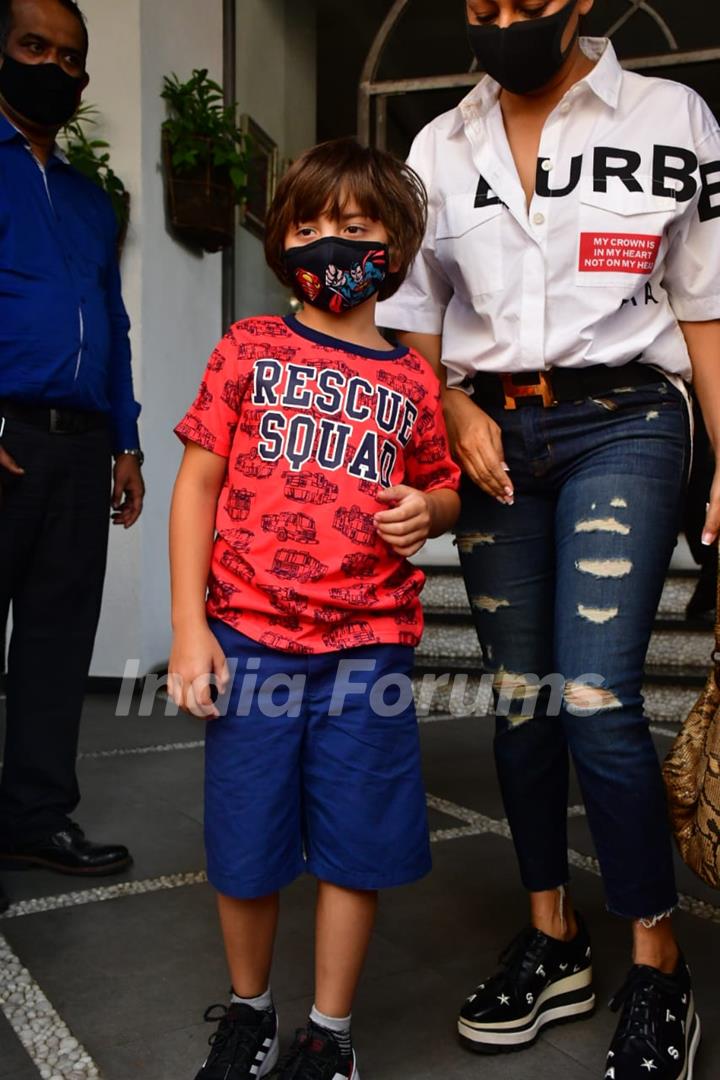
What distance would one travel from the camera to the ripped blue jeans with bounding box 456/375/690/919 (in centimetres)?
146

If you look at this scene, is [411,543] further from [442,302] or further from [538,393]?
[442,302]

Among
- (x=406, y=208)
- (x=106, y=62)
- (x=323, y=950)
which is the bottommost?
(x=323, y=950)

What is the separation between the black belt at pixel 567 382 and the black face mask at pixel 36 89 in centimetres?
120

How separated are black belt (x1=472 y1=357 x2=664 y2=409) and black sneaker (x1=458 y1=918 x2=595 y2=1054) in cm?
81

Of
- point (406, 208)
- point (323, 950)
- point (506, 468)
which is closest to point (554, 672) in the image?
point (506, 468)

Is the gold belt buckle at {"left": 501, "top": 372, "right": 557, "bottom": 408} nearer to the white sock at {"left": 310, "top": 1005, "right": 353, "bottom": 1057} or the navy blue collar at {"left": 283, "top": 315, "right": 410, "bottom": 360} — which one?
the navy blue collar at {"left": 283, "top": 315, "right": 410, "bottom": 360}

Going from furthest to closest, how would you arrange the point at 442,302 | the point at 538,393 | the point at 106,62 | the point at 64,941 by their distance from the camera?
the point at 106,62
the point at 64,941
the point at 442,302
the point at 538,393

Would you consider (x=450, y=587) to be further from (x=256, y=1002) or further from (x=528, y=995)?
(x=256, y=1002)

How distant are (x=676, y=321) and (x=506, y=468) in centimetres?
32

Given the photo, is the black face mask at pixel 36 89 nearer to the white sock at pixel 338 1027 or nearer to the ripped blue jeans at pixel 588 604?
the ripped blue jeans at pixel 588 604

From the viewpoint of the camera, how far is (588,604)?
1.48 metres

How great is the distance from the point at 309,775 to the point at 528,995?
51 centimetres

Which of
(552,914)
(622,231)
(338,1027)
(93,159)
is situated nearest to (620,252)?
(622,231)

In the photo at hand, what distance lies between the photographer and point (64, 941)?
1.90m
